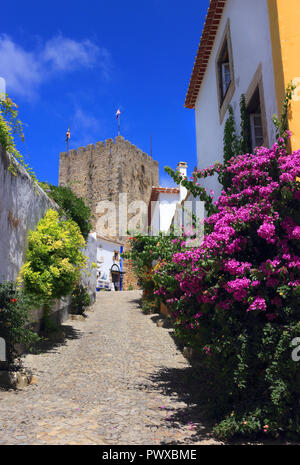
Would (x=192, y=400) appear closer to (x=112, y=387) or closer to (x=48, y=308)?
(x=112, y=387)

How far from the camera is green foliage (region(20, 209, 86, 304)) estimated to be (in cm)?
809

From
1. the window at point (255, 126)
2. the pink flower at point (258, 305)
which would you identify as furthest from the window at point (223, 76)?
the pink flower at point (258, 305)

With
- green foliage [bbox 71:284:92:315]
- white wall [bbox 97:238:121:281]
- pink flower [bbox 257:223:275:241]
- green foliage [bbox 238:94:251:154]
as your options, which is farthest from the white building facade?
white wall [bbox 97:238:121:281]

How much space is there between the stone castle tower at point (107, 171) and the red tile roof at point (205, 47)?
25.2 m

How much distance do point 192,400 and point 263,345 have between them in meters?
1.94

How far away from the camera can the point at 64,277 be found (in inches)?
340

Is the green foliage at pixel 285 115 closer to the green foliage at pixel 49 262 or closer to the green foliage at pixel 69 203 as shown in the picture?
the green foliage at pixel 49 262

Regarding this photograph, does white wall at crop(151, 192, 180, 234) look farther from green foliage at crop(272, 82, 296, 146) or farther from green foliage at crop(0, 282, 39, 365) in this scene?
green foliage at crop(272, 82, 296, 146)

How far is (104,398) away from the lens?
5.32m

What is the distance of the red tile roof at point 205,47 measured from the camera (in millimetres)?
8485

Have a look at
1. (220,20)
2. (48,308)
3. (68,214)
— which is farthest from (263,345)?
(68,214)

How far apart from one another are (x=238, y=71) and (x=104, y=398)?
21.7 feet
